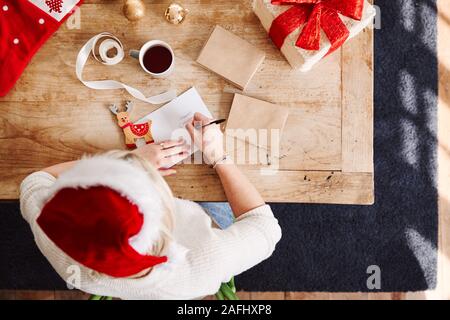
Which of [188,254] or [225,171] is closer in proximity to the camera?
[188,254]

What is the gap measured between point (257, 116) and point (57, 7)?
0.59m

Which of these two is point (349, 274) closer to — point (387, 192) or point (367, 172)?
point (387, 192)

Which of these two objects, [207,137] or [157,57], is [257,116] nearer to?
[207,137]

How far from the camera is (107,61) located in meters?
1.09

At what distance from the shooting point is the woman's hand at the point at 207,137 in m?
1.06

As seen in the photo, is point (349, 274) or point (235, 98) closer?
point (235, 98)

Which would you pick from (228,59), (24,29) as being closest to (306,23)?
(228,59)

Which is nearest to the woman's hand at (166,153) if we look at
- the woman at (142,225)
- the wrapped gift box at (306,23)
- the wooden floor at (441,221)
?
the woman at (142,225)

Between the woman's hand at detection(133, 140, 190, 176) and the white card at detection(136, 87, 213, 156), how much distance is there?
0.03 meters

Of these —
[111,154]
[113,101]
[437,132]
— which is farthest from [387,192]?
[111,154]

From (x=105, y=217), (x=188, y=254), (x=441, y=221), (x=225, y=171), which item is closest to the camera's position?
(x=105, y=217)

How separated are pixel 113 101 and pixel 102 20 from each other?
214mm

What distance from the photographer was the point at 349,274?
1.73 metres

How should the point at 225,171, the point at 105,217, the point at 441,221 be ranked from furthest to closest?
the point at 441,221, the point at 225,171, the point at 105,217
